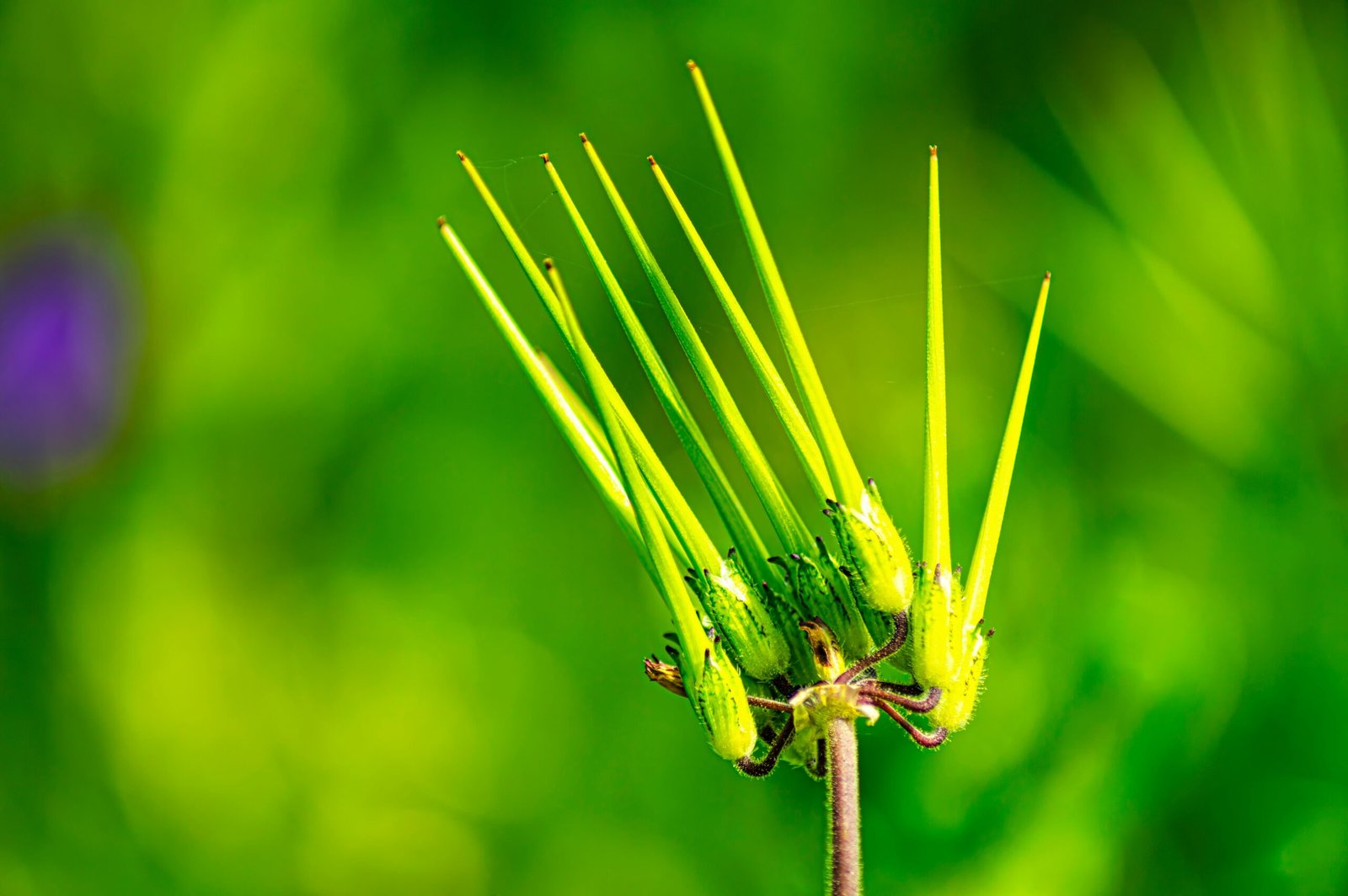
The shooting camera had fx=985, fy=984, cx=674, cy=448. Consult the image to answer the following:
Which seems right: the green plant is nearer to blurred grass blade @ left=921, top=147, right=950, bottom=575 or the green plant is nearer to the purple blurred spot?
blurred grass blade @ left=921, top=147, right=950, bottom=575

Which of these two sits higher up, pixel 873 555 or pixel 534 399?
pixel 534 399

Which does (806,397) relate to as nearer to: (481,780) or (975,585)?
(975,585)

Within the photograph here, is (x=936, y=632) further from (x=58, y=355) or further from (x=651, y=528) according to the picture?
(x=58, y=355)

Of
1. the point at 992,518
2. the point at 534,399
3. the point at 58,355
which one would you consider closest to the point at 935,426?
the point at 992,518

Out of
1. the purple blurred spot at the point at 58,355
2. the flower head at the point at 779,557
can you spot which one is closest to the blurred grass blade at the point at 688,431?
the flower head at the point at 779,557

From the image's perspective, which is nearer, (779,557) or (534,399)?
(779,557)

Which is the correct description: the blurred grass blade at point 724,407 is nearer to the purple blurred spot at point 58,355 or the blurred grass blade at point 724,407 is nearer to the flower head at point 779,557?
the flower head at point 779,557
